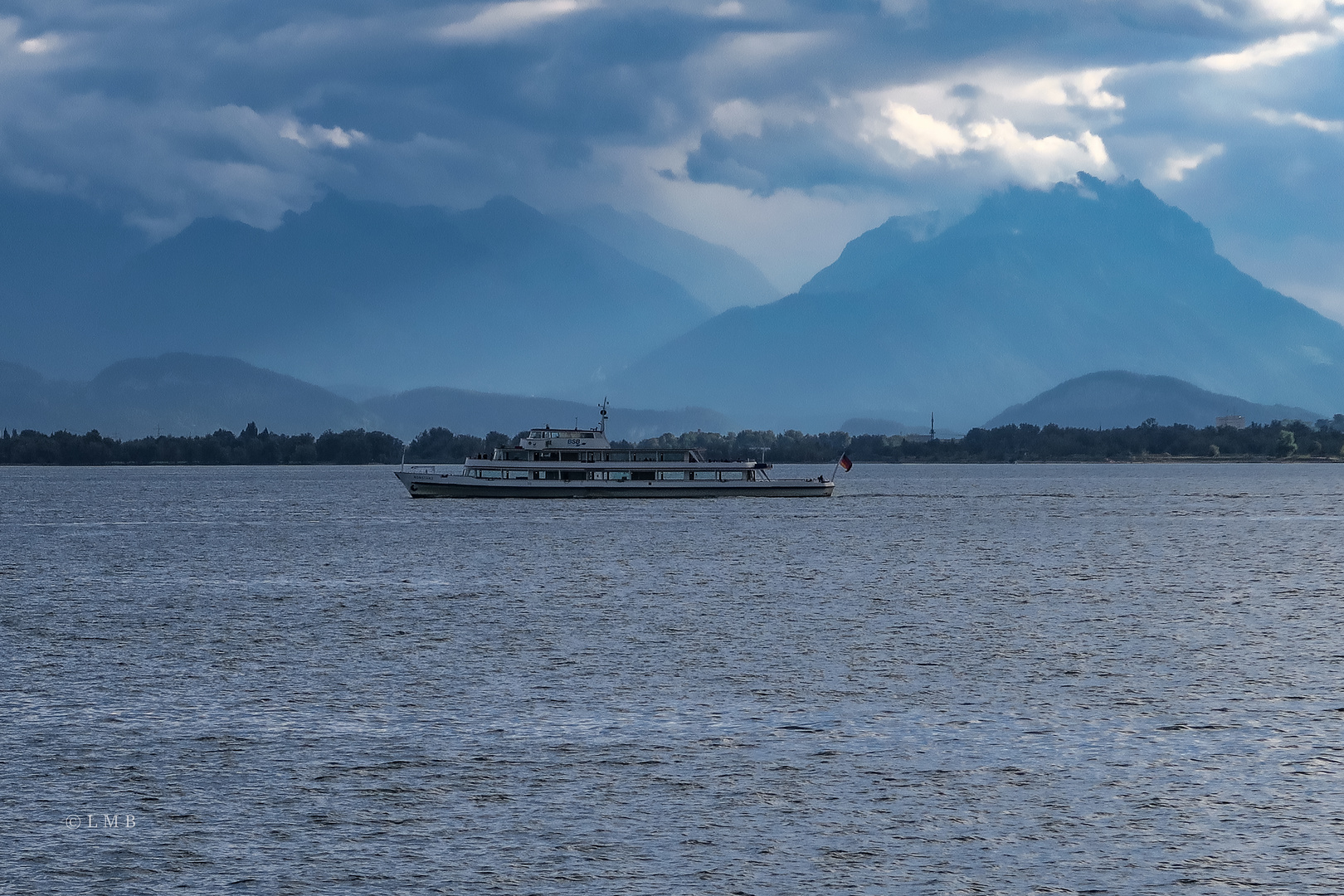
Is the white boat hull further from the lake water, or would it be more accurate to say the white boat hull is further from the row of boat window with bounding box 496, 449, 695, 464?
the lake water

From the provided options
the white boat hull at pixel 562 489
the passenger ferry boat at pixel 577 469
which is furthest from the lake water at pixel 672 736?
the white boat hull at pixel 562 489

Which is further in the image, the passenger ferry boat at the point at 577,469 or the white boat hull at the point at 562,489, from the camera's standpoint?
the white boat hull at the point at 562,489

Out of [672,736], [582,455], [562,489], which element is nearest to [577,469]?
[582,455]

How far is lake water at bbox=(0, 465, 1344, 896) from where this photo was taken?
2323 cm

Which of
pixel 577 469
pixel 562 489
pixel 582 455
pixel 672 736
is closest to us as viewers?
pixel 672 736

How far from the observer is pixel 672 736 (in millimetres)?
33781

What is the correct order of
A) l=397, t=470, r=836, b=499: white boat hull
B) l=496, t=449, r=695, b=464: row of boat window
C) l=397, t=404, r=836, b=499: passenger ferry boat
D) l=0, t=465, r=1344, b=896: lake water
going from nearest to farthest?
1. l=0, t=465, r=1344, b=896: lake water
2. l=397, t=404, r=836, b=499: passenger ferry boat
3. l=496, t=449, r=695, b=464: row of boat window
4. l=397, t=470, r=836, b=499: white boat hull

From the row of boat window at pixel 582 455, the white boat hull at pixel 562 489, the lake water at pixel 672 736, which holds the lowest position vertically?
the lake water at pixel 672 736

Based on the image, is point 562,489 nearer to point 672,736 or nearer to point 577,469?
point 577,469

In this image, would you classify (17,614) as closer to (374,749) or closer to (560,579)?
(560,579)

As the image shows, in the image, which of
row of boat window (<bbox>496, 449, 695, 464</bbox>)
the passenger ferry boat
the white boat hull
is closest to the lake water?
the passenger ferry boat

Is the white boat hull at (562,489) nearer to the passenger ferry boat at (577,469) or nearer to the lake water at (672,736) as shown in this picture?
the passenger ferry boat at (577,469)

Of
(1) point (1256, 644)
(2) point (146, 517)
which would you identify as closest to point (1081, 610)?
(1) point (1256, 644)

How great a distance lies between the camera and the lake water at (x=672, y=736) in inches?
915
